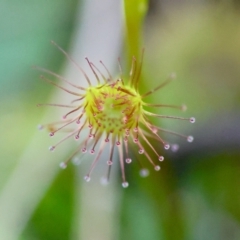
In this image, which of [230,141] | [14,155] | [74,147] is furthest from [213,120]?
[14,155]

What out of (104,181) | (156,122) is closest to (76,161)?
(104,181)

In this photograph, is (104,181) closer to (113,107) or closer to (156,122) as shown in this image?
(156,122)

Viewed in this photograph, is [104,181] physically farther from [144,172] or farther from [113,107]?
[113,107]

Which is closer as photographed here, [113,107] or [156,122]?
[113,107]

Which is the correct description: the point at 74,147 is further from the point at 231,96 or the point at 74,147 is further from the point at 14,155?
the point at 231,96

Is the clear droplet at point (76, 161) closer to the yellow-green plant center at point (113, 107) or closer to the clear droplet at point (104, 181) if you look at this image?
the clear droplet at point (104, 181)

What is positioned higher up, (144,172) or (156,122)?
(156,122)
